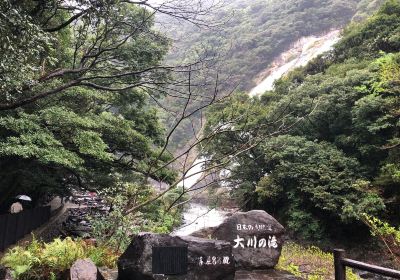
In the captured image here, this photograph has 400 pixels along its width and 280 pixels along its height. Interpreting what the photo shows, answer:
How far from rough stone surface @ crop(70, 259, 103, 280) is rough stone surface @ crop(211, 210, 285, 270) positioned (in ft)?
9.16

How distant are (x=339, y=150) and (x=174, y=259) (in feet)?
46.8

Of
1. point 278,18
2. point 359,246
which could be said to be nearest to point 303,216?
point 359,246

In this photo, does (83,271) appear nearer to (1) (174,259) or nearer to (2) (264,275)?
(1) (174,259)

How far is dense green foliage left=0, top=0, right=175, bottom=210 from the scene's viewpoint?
497 cm

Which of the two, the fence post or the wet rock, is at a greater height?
the fence post

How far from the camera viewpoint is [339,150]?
17.1 metres

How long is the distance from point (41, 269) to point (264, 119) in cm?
1677

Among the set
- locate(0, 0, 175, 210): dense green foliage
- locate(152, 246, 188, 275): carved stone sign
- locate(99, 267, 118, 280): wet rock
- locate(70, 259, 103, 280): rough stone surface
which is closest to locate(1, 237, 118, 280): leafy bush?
locate(70, 259, 103, 280): rough stone surface

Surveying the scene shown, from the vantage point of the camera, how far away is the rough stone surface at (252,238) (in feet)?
20.9

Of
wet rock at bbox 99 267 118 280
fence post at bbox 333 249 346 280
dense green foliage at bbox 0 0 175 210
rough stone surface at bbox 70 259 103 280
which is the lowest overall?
wet rock at bbox 99 267 118 280

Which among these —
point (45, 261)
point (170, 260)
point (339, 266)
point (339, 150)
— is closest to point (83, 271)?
point (45, 261)

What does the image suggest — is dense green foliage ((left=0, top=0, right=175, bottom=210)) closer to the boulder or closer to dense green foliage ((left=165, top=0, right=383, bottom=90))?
the boulder

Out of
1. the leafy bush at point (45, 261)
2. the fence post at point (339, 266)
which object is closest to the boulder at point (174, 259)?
the leafy bush at point (45, 261)

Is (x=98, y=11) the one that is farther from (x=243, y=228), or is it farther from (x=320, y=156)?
(x=320, y=156)
